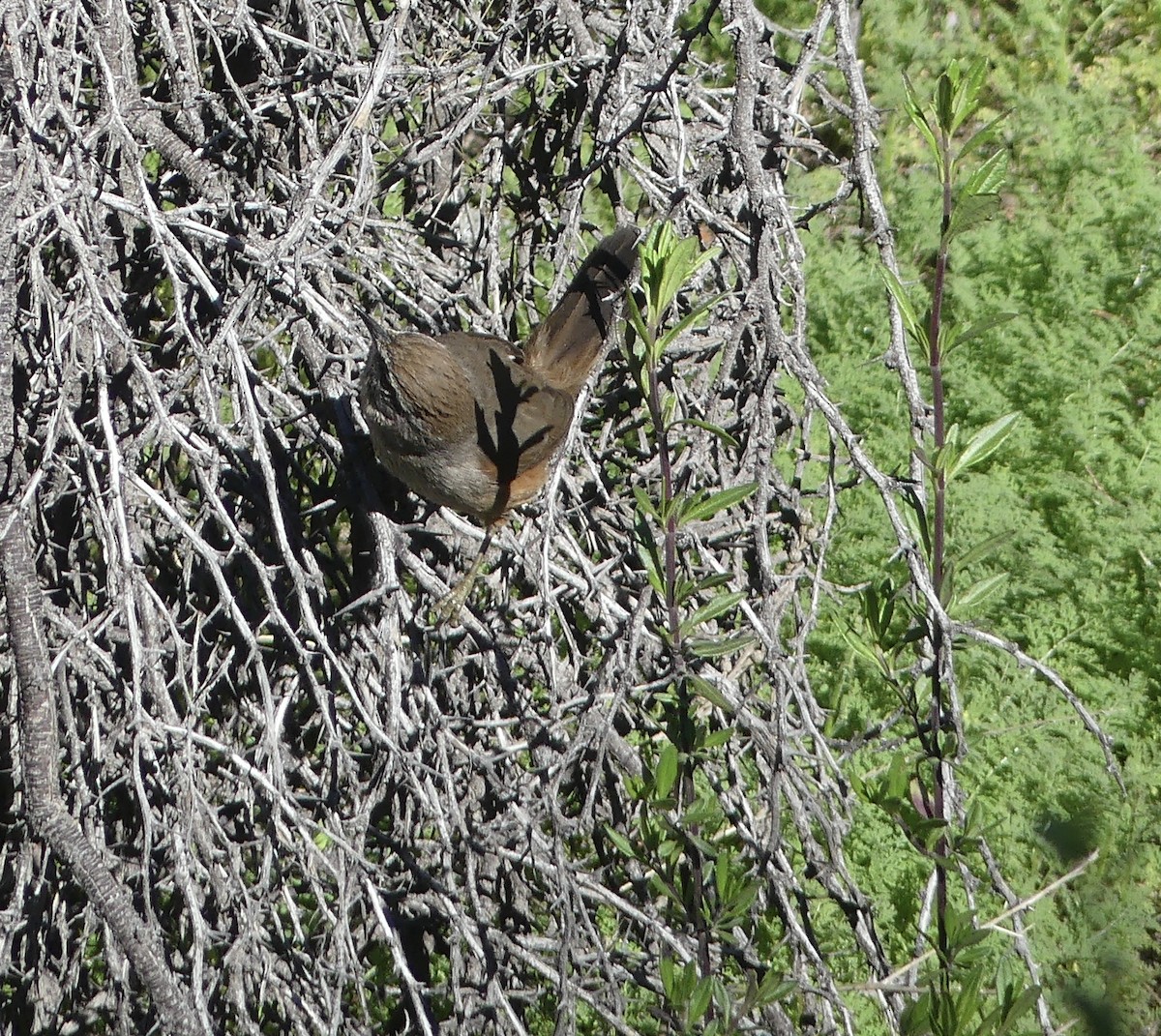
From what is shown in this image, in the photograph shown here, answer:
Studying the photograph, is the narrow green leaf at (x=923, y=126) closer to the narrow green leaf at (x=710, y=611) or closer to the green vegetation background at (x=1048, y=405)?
the narrow green leaf at (x=710, y=611)

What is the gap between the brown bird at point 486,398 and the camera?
272cm

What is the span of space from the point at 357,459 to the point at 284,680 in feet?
1.77

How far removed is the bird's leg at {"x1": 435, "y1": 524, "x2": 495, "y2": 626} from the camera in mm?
2479

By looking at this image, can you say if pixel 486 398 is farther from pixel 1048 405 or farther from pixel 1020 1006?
pixel 1048 405

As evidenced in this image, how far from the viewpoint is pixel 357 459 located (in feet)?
9.07

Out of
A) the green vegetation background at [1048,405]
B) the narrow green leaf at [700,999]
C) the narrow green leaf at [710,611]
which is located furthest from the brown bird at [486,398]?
the narrow green leaf at [700,999]

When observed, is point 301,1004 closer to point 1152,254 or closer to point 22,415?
point 22,415

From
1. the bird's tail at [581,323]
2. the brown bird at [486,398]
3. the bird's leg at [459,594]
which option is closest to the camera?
the bird's leg at [459,594]

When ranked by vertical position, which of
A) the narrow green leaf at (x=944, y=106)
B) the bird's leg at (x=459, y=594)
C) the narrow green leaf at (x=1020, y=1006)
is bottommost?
the bird's leg at (x=459, y=594)

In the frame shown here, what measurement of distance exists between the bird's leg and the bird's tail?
709mm

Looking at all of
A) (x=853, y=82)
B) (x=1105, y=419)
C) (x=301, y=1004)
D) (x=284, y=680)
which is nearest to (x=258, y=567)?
(x=284, y=680)

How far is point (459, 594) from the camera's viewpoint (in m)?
2.54

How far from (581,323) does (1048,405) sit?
7.55 ft

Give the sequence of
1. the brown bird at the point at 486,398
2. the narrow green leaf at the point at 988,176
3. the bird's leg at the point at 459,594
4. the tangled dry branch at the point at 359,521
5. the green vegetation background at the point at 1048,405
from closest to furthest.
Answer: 1. the narrow green leaf at the point at 988,176
2. the tangled dry branch at the point at 359,521
3. the bird's leg at the point at 459,594
4. the brown bird at the point at 486,398
5. the green vegetation background at the point at 1048,405
